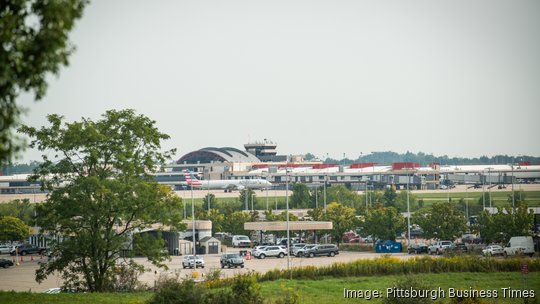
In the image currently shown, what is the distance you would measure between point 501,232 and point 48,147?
129 feet

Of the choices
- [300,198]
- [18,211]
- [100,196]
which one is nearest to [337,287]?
[100,196]

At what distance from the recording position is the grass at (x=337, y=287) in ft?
90.9

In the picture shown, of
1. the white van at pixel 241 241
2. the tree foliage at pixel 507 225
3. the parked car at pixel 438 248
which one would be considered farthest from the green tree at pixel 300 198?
the parked car at pixel 438 248

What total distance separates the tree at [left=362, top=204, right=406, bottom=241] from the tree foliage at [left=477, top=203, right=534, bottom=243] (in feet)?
25.7

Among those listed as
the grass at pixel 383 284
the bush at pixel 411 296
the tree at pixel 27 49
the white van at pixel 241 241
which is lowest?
the white van at pixel 241 241

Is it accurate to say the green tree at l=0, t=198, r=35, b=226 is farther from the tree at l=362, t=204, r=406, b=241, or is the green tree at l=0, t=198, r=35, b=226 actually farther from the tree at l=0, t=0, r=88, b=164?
the tree at l=0, t=0, r=88, b=164

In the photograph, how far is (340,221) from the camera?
71.5 meters

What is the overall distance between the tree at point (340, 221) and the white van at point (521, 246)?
62.9 ft

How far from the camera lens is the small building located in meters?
66.3

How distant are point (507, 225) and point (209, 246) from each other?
23.2 meters

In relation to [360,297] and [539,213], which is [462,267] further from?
[539,213]

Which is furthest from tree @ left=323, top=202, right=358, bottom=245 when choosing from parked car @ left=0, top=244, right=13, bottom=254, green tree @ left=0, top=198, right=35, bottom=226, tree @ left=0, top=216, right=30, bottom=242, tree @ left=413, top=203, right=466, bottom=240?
green tree @ left=0, top=198, right=35, bottom=226

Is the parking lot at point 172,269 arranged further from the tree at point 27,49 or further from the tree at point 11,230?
the tree at point 27,49

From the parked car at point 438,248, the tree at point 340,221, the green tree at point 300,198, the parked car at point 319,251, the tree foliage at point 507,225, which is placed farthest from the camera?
the green tree at point 300,198
